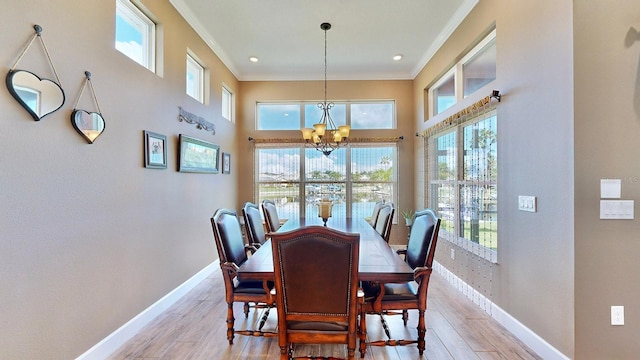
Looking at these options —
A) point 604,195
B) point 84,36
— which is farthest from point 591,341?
point 84,36

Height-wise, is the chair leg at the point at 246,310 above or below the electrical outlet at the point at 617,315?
below

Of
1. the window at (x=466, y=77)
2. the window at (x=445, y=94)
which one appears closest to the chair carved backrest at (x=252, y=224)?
the window at (x=466, y=77)

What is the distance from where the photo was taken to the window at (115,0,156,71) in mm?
2525

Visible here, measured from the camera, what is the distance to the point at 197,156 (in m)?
3.69

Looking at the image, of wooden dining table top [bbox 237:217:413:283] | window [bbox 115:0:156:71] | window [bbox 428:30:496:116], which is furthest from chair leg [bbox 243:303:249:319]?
window [bbox 428:30:496:116]

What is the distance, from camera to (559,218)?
6.61 feet

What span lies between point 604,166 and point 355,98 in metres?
4.05

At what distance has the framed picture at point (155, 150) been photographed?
268 centimetres

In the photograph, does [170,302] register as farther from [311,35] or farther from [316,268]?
[311,35]

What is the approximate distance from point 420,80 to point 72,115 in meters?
4.82

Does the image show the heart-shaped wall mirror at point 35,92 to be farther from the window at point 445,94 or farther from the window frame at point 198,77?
the window at point 445,94

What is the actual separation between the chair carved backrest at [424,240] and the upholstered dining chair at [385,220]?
19.3 inches

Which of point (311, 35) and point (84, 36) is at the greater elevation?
point (311, 35)

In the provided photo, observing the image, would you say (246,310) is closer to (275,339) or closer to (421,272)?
(275,339)
